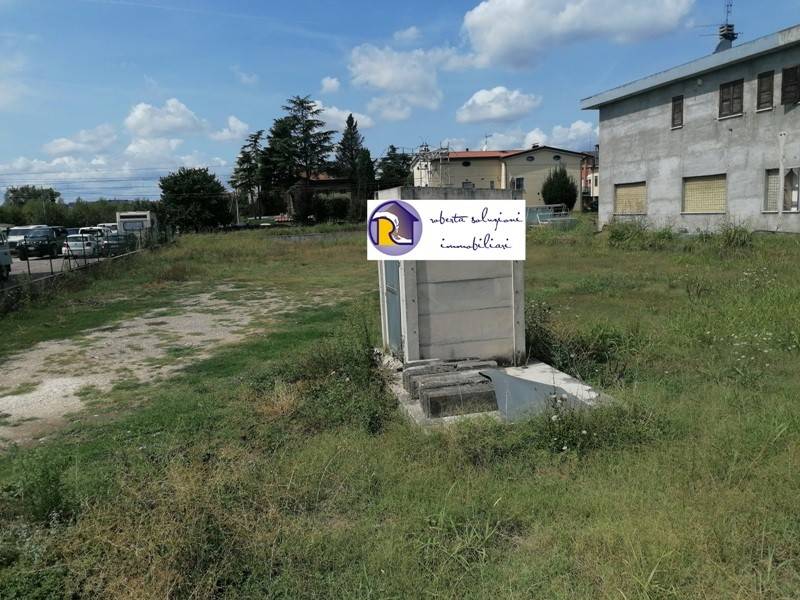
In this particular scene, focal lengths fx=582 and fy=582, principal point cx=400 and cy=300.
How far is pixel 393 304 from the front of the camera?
6488mm

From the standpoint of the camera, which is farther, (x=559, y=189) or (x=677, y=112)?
(x=559, y=189)

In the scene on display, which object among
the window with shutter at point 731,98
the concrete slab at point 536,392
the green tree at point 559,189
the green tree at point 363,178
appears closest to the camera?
the concrete slab at point 536,392

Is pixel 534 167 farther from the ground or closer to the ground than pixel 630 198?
farther from the ground

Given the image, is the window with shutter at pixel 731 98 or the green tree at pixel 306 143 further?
the green tree at pixel 306 143

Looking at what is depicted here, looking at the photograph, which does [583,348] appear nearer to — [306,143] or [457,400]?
[457,400]

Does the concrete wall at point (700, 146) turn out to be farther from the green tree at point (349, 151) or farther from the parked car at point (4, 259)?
the green tree at point (349, 151)

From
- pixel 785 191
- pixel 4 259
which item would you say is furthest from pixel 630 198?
pixel 4 259

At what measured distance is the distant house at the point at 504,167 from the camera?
58156 mm

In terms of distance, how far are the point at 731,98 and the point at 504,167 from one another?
36.5 m

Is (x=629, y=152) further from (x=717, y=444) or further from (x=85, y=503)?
(x=85, y=503)

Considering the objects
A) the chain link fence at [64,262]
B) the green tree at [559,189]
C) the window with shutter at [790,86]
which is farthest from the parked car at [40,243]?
the green tree at [559,189]

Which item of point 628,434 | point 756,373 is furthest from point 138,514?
point 756,373

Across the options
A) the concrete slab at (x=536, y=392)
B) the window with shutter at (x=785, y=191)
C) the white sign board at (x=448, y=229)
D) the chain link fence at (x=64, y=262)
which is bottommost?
the concrete slab at (x=536, y=392)

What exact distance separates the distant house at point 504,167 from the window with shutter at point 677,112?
30838mm
